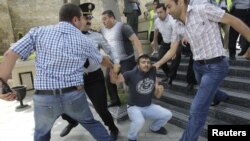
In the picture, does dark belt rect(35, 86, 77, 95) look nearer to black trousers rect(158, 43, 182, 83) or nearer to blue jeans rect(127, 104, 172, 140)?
blue jeans rect(127, 104, 172, 140)

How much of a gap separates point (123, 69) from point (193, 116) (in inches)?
79.0

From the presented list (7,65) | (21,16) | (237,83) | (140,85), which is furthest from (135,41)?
(21,16)

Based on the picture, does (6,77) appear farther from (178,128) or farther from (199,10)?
(178,128)

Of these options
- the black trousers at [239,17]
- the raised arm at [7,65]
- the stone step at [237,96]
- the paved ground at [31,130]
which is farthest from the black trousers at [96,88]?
the black trousers at [239,17]

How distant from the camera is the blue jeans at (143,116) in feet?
13.1

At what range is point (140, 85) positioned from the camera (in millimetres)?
4156

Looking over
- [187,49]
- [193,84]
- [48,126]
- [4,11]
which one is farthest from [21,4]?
[48,126]

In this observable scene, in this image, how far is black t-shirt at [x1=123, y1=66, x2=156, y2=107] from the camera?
13.6ft

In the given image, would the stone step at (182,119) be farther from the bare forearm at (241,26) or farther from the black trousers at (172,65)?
the bare forearm at (241,26)

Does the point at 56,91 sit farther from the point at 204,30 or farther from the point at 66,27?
the point at 204,30

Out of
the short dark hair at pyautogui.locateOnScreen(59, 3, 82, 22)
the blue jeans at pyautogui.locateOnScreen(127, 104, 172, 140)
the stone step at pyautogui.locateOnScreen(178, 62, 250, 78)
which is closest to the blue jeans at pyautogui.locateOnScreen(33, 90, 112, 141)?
the short dark hair at pyautogui.locateOnScreen(59, 3, 82, 22)

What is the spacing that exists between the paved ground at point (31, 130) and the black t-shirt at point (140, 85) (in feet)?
1.90

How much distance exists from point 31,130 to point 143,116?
2288mm

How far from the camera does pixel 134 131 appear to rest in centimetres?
401
